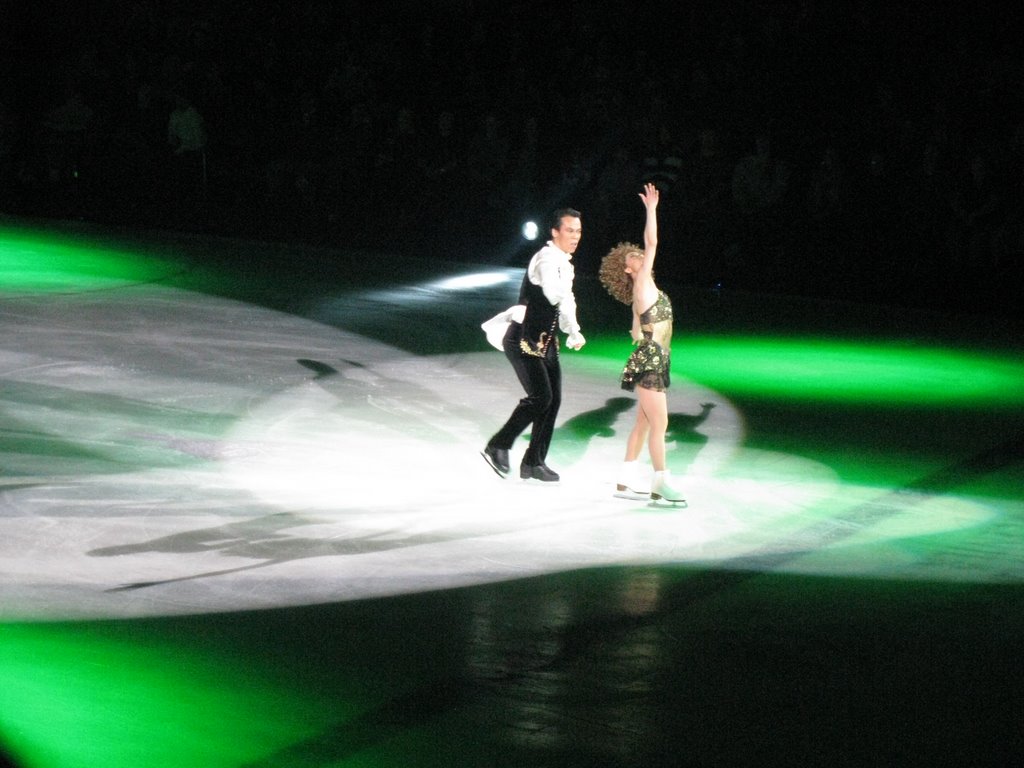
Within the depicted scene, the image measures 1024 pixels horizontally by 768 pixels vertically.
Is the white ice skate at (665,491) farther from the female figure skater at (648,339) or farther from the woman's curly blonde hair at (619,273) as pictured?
the woman's curly blonde hair at (619,273)

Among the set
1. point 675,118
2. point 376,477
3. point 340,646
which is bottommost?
point 340,646

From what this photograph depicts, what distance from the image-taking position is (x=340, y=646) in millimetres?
7039

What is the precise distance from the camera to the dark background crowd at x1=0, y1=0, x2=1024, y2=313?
18953 mm

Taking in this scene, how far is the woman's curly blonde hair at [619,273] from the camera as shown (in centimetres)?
955

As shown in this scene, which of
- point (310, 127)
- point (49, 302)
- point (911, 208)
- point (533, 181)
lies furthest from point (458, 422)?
point (310, 127)

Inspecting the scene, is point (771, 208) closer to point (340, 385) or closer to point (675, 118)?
point (675, 118)

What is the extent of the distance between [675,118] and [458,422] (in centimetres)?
1043

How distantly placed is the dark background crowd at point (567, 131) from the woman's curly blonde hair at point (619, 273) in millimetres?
9707

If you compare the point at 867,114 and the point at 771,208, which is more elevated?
the point at 867,114

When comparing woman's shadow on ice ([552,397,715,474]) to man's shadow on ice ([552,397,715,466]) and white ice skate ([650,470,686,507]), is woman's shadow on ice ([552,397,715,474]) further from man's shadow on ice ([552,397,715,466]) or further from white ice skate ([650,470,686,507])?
white ice skate ([650,470,686,507])

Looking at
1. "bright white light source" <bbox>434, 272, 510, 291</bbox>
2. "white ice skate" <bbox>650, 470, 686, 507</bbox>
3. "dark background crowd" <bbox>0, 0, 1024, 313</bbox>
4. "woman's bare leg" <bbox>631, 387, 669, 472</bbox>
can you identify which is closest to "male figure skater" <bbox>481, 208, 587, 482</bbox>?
"woman's bare leg" <bbox>631, 387, 669, 472</bbox>

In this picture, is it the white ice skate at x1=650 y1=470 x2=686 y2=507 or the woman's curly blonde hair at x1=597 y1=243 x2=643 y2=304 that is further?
the white ice skate at x1=650 y1=470 x2=686 y2=507

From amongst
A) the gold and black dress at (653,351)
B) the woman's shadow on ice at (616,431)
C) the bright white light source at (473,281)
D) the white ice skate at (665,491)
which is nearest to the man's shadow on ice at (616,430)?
the woman's shadow on ice at (616,431)

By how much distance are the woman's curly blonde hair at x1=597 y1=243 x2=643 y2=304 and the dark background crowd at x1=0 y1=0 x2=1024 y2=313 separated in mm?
9707
